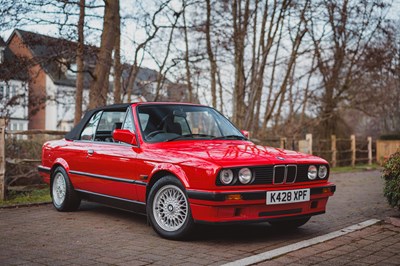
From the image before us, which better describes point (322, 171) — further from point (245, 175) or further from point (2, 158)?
point (2, 158)

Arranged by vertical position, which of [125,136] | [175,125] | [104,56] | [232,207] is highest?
[104,56]

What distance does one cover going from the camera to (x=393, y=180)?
6.87 metres

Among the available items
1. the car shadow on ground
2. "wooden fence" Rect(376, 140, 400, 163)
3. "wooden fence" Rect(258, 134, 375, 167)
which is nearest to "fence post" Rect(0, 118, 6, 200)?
the car shadow on ground

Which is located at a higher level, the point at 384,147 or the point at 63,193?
the point at 384,147

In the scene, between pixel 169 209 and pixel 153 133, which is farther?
pixel 153 133

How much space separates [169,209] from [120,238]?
682 mm

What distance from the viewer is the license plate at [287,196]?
5.46 metres

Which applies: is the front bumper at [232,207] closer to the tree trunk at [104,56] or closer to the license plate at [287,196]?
the license plate at [287,196]

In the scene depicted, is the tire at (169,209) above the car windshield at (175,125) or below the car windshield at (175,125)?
below

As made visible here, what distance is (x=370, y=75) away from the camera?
987 inches

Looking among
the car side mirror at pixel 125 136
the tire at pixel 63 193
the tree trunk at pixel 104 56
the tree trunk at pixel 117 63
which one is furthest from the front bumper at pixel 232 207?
the tree trunk at pixel 117 63

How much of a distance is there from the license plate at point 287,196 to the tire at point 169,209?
889 millimetres

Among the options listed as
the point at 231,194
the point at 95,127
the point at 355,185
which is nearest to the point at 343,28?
the point at 355,185

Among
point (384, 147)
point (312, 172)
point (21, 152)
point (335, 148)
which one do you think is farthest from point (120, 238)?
point (384, 147)
